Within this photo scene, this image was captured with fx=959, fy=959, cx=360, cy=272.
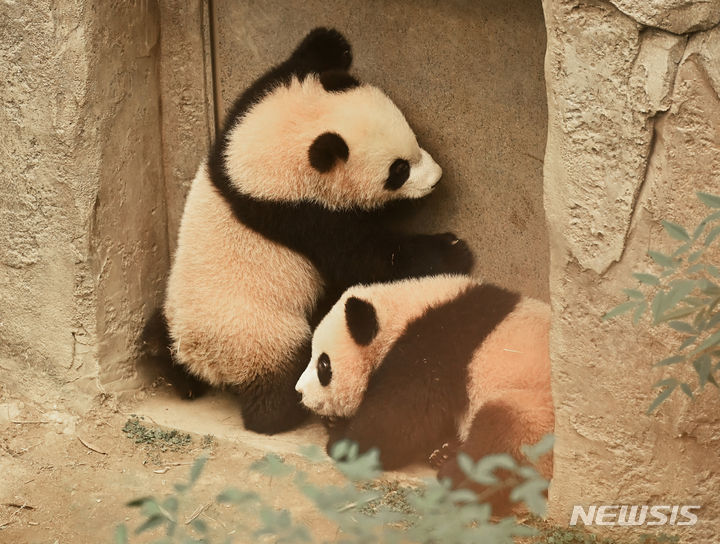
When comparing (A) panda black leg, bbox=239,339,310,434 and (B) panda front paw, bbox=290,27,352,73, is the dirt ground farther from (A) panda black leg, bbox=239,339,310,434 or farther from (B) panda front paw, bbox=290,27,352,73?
(B) panda front paw, bbox=290,27,352,73

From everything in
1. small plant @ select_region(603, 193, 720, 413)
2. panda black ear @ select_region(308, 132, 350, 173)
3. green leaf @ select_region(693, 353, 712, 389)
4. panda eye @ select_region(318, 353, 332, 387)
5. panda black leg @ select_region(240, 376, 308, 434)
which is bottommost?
panda black leg @ select_region(240, 376, 308, 434)

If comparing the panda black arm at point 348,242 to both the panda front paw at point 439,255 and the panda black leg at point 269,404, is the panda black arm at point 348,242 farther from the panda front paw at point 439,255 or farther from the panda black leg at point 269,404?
the panda black leg at point 269,404

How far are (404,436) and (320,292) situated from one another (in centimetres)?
95

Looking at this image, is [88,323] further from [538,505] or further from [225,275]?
[538,505]

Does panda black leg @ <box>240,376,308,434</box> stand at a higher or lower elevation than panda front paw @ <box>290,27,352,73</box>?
lower

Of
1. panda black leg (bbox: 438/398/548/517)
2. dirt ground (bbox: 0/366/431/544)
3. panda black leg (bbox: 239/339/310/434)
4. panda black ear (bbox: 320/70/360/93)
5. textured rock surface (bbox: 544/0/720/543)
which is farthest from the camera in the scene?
panda black leg (bbox: 239/339/310/434)

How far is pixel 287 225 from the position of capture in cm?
417

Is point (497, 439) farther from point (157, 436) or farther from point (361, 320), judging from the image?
point (157, 436)

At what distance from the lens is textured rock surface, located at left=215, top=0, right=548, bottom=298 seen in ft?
13.2

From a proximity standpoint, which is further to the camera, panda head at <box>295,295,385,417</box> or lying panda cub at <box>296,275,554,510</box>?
panda head at <box>295,295,385,417</box>

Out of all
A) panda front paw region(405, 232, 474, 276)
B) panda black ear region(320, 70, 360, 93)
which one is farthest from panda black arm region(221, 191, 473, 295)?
panda black ear region(320, 70, 360, 93)

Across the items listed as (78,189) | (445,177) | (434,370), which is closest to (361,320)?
(434,370)

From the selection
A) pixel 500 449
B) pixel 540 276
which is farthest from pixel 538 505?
pixel 540 276

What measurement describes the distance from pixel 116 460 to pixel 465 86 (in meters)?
2.22
